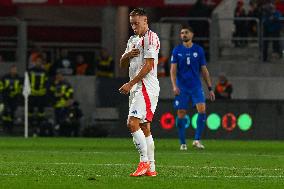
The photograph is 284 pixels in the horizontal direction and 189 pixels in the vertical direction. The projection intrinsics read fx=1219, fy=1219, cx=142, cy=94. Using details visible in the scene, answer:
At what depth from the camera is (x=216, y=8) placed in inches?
1442

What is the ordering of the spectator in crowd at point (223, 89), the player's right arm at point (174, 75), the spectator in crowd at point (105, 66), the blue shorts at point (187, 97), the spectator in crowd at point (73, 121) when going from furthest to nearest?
the spectator in crowd at point (105, 66), the spectator in crowd at point (73, 121), the spectator in crowd at point (223, 89), the blue shorts at point (187, 97), the player's right arm at point (174, 75)

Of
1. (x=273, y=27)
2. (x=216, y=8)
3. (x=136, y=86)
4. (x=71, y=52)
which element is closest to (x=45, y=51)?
(x=71, y=52)

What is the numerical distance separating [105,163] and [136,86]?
306cm

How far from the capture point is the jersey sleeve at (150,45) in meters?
15.6

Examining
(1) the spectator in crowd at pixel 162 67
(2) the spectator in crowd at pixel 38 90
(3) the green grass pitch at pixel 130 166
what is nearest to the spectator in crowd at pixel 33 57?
(2) the spectator in crowd at pixel 38 90

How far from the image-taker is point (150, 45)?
15562mm

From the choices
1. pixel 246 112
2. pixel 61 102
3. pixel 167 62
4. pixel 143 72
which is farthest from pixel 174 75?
pixel 167 62

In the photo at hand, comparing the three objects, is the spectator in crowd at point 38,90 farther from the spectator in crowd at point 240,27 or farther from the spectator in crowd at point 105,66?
the spectator in crowd at point 240,27

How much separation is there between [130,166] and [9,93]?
16646mm

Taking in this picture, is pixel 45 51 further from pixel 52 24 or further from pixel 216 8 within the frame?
pixel 216 8

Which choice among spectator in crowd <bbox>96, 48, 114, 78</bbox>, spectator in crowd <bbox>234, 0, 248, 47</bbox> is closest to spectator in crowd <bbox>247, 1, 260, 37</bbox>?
spectator in crowd <bbox>234, 0, 248, 47</bbox>

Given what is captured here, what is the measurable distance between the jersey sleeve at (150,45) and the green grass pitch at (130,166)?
1.55 meters

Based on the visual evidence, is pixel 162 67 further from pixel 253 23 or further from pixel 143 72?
pixel 143 72

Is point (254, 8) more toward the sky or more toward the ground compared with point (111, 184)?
more toward the sky
